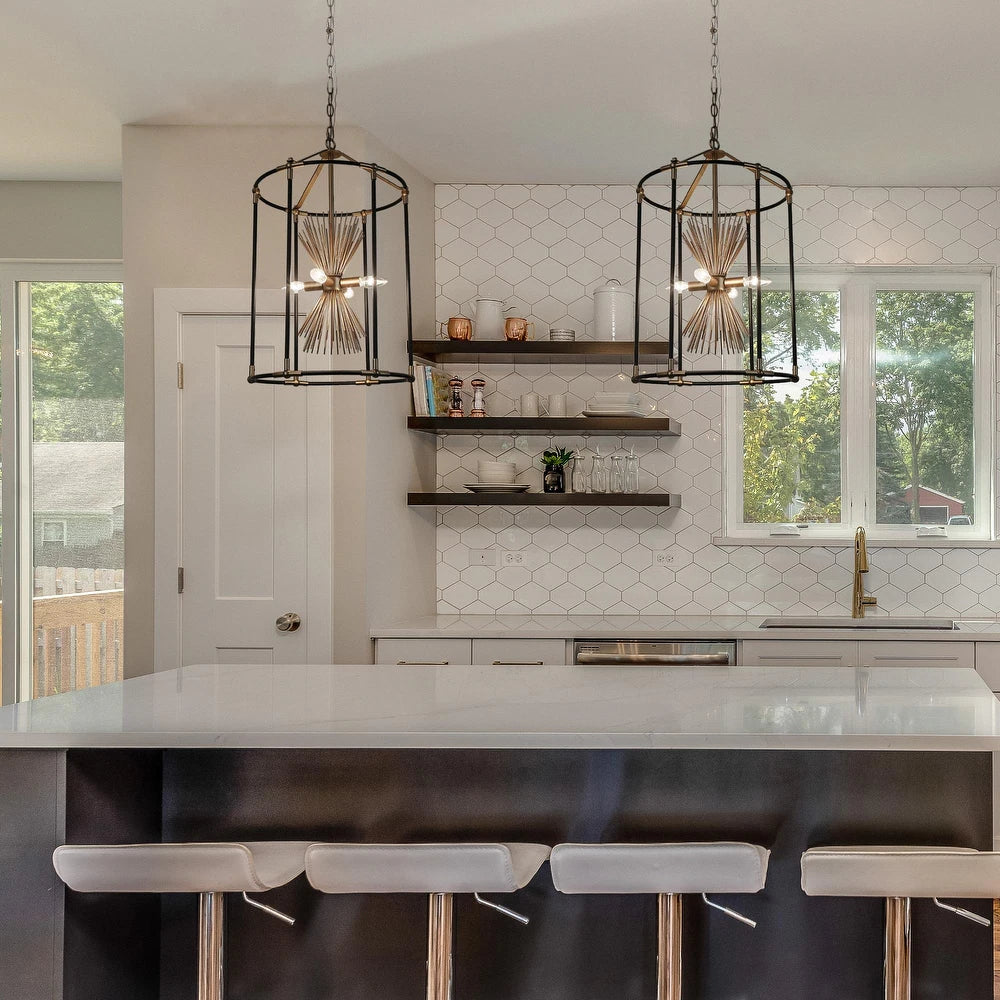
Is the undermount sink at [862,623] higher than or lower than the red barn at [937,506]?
lower

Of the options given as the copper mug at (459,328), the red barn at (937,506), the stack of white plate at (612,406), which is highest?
the copper mug at (459,328)

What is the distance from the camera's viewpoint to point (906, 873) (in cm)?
174

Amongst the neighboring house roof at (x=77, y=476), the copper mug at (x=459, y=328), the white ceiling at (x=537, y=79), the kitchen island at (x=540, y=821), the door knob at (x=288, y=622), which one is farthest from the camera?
the neighboring house roof at (x=77, y=476)

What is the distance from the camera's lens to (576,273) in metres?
4.38

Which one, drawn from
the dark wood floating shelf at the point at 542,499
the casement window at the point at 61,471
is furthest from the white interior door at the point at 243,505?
the casement window at the point at 61,471

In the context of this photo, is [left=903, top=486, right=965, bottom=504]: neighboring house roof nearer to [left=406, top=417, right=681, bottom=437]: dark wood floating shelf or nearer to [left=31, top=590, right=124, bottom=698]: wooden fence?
[left=406, top=417, right=681, bottom=437]: dark wood floating shelf

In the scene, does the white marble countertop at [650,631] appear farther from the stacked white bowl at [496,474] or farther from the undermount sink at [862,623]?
the stacked white bowl at [496,474]

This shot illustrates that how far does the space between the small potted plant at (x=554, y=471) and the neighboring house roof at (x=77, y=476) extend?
1.99 metres

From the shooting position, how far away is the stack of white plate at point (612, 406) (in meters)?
4.07

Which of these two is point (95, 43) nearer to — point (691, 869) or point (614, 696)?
point (614, 696)

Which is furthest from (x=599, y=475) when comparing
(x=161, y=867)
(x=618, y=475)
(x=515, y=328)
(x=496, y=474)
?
(x=161, y=867)

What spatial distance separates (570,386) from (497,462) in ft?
1.68

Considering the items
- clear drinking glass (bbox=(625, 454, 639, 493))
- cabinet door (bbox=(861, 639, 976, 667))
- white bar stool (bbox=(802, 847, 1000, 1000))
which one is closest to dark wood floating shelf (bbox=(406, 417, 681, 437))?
clear drinking glass (bbox=(625, 454, 639, 493))

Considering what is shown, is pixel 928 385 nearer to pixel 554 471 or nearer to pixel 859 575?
pixel 859 575
